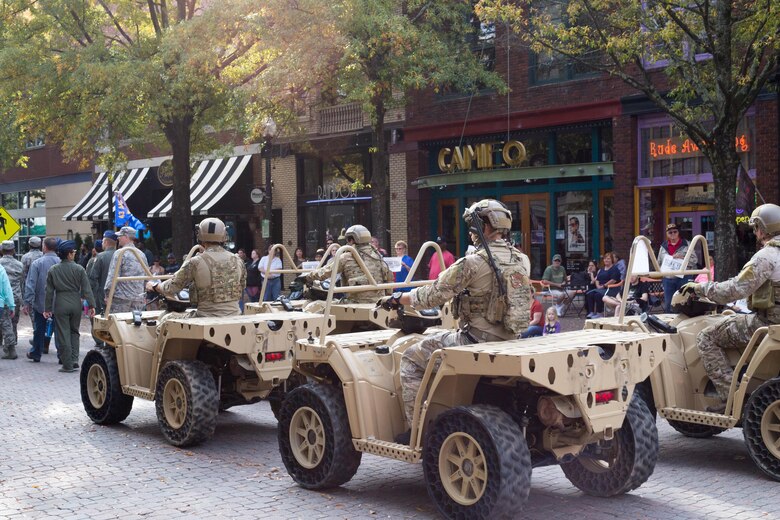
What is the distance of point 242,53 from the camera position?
72.2 ft

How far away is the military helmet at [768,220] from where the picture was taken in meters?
7.71

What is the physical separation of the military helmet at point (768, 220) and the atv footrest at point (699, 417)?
1519 millimetres

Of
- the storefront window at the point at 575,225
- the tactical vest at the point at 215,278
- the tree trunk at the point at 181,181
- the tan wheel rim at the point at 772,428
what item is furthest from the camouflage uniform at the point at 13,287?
the tan wheel rim at the point at 772,428

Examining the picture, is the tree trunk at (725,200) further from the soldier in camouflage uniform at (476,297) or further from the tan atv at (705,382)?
the soldier in camouflage uniform at (476,297)

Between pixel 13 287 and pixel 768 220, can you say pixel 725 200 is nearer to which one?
pixel 768 220

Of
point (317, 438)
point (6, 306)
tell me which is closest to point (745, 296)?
point (317, 438)

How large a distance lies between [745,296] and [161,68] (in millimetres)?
16063

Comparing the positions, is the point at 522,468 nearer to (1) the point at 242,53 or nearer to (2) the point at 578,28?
(2) the point at 578,28

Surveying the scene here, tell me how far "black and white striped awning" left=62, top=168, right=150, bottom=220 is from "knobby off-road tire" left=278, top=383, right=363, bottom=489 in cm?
2802

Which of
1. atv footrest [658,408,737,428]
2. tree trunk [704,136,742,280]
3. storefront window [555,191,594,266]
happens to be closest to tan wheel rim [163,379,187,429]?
atv footrest [658,408,737,428]

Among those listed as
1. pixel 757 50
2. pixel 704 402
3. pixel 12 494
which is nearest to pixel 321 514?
pixel 12 494

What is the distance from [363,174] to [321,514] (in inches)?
850

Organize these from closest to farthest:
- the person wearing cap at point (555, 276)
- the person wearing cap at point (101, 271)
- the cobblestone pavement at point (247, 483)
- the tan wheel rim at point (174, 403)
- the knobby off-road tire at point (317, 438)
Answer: the cobblestone pavement at point (247, 483), the knobby off-road tire at point (317, 438), the tan wheel rim at point (174, 403), the person wearing cap at point (101, 271), the person wearing cap at point (555, 276)

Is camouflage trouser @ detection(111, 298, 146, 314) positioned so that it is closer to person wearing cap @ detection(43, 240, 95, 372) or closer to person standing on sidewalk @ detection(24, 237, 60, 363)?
person wearing cap @ detection(43, 240, 95, 372)
